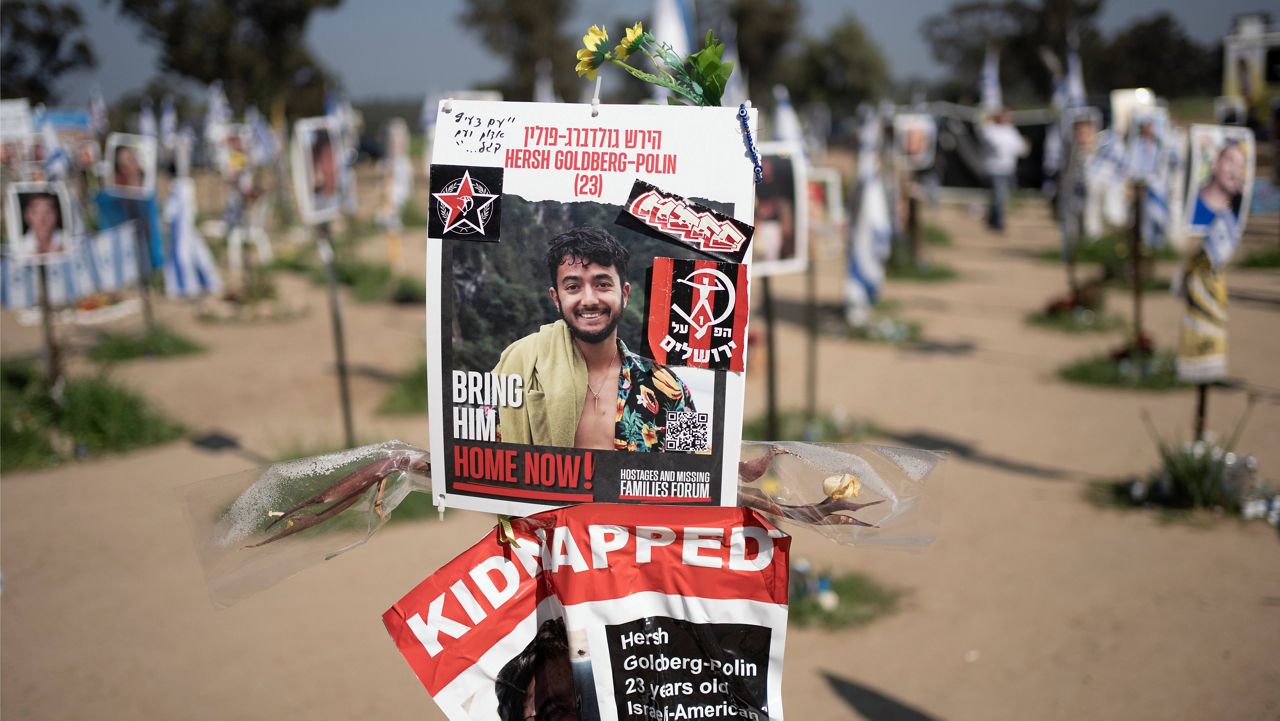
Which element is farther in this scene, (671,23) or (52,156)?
(52,156)

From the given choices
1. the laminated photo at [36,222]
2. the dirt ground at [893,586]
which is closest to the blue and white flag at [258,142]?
the laminated photo at [36,222]

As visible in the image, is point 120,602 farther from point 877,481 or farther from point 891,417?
point 891,417

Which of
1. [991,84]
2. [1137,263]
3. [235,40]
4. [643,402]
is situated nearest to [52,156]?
A: [643,402]

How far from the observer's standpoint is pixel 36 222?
7898mm

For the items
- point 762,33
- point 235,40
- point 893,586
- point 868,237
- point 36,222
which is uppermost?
point 762,33

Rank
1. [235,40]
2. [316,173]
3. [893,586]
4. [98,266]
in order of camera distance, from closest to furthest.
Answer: [893,586] → [316,173] → [98,266] → [235,40]

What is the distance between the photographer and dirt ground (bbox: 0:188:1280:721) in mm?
4188

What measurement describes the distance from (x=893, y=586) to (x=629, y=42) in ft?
12.7

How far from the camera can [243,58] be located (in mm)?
30328

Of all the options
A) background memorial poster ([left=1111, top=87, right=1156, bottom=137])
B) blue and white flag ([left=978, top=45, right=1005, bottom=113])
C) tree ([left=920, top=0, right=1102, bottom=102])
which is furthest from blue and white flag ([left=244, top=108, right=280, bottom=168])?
tree ([left=920, top=0, right=1102, bottom=102])

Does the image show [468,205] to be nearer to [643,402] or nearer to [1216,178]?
[643,402]

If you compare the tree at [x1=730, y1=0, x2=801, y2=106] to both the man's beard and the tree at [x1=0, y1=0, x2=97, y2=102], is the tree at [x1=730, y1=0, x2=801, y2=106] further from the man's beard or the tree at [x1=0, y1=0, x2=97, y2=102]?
the man's beard

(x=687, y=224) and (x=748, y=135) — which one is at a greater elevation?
(x=748, y=135)

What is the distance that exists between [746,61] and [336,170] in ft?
136
